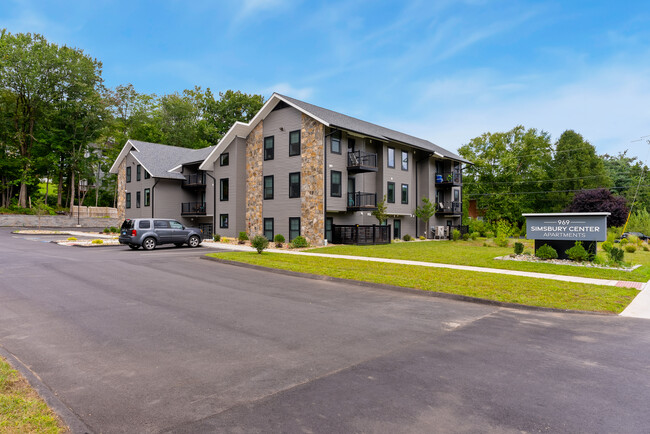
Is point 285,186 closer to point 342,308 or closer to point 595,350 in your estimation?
point 342,308

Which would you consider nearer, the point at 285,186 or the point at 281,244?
the point at 281,244

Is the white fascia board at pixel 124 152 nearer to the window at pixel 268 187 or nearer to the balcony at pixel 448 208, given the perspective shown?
the window at pixel 268 187

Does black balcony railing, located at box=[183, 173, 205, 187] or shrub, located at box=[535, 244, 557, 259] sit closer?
shrub, located at box=[535, 244, 557, 259]

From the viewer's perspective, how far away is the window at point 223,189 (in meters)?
33.1

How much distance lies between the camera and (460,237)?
35125mm

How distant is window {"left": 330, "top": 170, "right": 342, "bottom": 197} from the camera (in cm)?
2672

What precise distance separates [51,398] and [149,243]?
21015 mm

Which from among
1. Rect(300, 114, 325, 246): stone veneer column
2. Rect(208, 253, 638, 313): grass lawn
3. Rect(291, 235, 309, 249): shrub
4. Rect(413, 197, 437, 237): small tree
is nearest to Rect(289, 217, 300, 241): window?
Rect(300, 114, 325, 246): stone veneer column

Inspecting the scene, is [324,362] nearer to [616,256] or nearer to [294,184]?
[616,256]

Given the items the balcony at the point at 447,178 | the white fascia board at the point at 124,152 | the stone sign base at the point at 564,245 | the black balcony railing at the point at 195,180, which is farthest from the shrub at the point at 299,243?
the white fascia board at the point at 124,152

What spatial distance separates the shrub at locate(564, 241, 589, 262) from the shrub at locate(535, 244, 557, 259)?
0.57m

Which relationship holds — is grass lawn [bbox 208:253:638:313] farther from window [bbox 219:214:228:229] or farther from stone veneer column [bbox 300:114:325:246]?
window [bbox 219:214:228:229]

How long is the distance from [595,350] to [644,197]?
65.8m

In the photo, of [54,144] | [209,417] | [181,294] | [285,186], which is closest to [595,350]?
[209,417]
